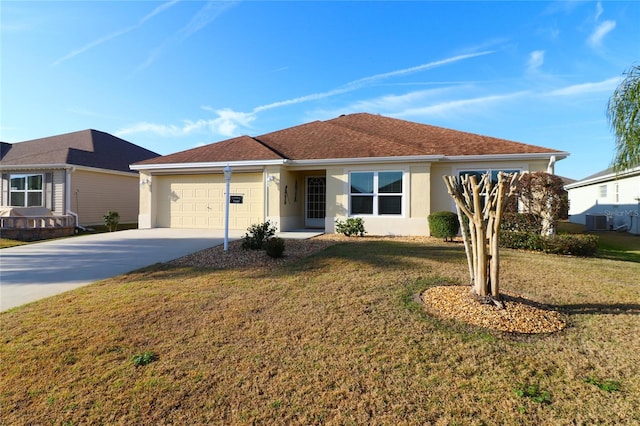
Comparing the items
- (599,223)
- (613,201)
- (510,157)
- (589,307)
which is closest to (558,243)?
(510,157)

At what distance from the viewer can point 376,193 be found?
1223 cm

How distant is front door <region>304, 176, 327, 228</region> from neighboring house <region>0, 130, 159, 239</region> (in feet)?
37.4

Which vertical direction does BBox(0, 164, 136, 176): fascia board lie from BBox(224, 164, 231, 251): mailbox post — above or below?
above

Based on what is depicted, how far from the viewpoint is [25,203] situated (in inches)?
669

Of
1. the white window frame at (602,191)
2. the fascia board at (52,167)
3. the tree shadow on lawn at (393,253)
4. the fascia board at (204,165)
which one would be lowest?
the tree shadow on lawn at (393,253)

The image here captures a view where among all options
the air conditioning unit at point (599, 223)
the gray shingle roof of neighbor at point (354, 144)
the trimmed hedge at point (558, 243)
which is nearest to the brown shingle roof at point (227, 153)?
the gray shingle roof of neighbor at point (354, 144)

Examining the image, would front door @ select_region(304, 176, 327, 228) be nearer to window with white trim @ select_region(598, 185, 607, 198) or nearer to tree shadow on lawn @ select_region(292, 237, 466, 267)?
tree shadow on lawn @ select_region(292, 237, 466, 267)

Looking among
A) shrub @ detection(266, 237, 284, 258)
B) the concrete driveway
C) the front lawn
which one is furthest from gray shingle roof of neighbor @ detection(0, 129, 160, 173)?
the front lawn

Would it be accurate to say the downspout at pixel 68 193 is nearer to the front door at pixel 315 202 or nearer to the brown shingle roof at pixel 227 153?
the brown shingle roof at pixel 227 153

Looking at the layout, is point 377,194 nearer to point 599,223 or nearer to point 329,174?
point 329,174

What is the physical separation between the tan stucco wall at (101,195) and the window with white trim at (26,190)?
195 cm

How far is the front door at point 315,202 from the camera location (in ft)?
48.3

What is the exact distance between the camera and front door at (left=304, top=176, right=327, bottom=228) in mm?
14734

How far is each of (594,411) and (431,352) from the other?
1.23 meters
